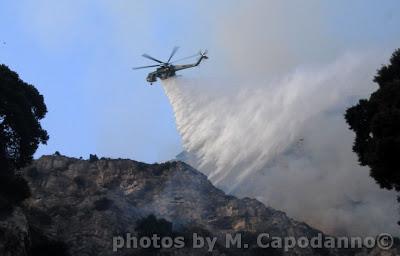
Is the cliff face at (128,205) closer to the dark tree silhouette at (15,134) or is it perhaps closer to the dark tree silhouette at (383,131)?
the dark tree silhouette at (15,134)

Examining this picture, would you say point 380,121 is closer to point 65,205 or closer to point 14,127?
point 14,127

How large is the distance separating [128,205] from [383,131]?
69793 mm

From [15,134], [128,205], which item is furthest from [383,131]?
[128,205]

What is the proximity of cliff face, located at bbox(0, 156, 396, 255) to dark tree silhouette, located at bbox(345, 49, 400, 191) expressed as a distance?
44.3 meters

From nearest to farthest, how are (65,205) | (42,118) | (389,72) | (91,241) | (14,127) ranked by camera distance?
(389,72)
(14,127)
(42,118)
(91,241)
(65,205)

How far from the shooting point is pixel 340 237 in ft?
386

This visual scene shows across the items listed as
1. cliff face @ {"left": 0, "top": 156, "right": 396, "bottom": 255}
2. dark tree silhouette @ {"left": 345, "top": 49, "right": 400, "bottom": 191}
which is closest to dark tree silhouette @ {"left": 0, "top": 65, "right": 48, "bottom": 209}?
cliff face @ {"left": 0, "top": 156, "right": 396, "bottom": 255}

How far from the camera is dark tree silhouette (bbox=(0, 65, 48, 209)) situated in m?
65.9

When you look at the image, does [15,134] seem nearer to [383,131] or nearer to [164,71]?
[164,71]

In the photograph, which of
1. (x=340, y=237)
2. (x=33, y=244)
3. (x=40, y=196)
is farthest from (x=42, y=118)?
(x=340, y=237)

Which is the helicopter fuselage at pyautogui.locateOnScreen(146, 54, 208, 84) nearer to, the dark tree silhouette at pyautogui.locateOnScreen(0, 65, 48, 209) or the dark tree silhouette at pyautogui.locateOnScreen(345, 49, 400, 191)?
the dark tree silhouette at pyautogui.locateOnScreen(0, 65, 48, 209)

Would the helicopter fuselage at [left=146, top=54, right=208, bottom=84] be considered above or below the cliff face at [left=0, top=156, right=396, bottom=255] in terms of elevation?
above

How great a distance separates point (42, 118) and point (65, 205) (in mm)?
23621

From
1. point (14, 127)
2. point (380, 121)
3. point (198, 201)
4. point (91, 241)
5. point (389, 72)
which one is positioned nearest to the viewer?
point (380, 121)
